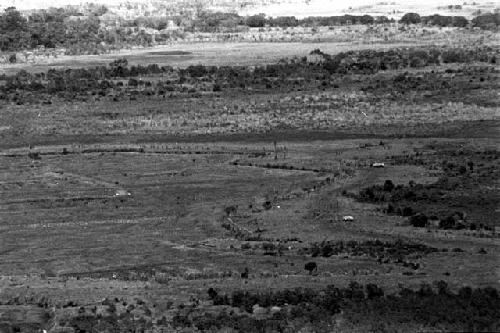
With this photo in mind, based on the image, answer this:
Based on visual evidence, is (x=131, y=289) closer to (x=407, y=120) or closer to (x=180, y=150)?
(x=180, y=150)

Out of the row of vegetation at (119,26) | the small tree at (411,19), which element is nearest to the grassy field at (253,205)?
the row of vegetation at (119,26)

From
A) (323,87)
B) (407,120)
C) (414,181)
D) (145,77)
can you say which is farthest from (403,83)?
(414,181)

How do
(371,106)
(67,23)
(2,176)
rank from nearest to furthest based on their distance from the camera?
(2,176) → (371,106) → (67,23)

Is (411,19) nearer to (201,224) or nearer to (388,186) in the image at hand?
(388,186)

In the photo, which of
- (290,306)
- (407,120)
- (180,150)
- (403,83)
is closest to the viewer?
(290,306)

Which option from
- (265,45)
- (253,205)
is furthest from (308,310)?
(265,45)

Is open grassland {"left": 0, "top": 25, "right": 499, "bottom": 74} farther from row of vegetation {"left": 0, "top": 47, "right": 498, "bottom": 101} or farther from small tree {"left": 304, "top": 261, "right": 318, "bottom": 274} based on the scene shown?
small tree {"left": 304, "top": 261, "right": 318, "bottom": 274}

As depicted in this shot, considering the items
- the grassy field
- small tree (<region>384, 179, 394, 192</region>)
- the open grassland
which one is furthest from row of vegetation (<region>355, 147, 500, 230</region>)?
the open grassland

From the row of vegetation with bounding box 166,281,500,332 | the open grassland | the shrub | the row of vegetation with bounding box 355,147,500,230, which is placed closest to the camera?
the row of vegetation with bounding box 166,281,500,332
